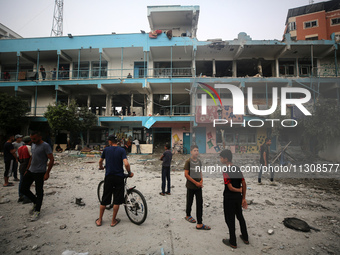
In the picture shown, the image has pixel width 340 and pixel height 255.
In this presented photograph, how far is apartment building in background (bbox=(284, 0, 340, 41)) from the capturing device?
21994mm

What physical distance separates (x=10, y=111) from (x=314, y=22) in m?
38.9

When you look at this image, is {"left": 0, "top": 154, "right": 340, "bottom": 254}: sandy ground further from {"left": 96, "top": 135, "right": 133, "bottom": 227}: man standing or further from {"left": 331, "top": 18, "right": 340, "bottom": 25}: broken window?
{"left": 331, "top": 18, "right": 340, "bottom": 25}: broken window

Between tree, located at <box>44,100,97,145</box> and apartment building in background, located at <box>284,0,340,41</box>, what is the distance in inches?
1129

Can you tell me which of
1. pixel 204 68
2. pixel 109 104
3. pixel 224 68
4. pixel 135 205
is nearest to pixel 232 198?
pixel 135 205

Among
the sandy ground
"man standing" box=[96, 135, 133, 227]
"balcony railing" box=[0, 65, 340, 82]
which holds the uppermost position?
"balcony railing" box=[0, 65, 340, 82]

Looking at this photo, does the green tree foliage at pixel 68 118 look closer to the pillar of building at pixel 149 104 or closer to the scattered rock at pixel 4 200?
the pillar of building at pixel 149 104

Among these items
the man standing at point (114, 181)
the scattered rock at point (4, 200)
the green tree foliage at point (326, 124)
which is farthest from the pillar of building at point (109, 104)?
the green tree foliage at point (326, 124)

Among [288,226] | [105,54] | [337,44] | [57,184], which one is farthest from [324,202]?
[105,54]

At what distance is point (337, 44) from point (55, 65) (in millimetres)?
27255

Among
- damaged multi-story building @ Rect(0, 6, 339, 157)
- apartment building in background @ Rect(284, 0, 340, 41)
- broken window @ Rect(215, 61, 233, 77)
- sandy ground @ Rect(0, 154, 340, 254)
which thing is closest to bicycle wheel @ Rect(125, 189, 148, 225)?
sandy ground @ Rect(0, 154, 340, 254)

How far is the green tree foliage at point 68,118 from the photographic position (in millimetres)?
12516

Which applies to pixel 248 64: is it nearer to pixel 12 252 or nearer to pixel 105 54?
pixel 105 54

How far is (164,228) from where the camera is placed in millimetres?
2959

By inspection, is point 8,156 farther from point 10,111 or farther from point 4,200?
point 10,111
